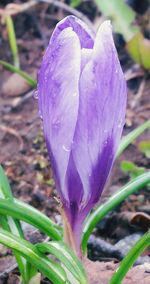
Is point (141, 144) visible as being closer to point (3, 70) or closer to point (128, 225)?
point (128, 225)

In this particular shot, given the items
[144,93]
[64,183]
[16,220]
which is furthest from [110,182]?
[64,183]

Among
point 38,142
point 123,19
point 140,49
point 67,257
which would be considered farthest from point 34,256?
point 123,19

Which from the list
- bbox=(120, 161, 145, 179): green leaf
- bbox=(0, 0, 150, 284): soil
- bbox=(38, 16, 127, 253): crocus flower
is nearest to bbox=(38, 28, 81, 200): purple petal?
bbox=(38, 16, 127, 253): crocus flower

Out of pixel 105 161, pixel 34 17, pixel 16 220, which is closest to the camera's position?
pixel 105 161

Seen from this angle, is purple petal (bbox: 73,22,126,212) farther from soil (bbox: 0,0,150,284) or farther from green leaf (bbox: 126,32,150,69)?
green leaf (bbox: 126,32,150,69)

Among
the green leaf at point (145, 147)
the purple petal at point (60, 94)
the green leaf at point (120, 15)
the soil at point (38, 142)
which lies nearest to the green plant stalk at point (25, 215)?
the purple petal at point (60, 94)

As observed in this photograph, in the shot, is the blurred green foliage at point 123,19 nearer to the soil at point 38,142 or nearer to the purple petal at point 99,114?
the soil at point 38,142

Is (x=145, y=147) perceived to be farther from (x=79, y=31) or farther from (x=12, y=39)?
(x=79, y=31)

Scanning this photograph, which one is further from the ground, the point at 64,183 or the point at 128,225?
the point at 64,183
